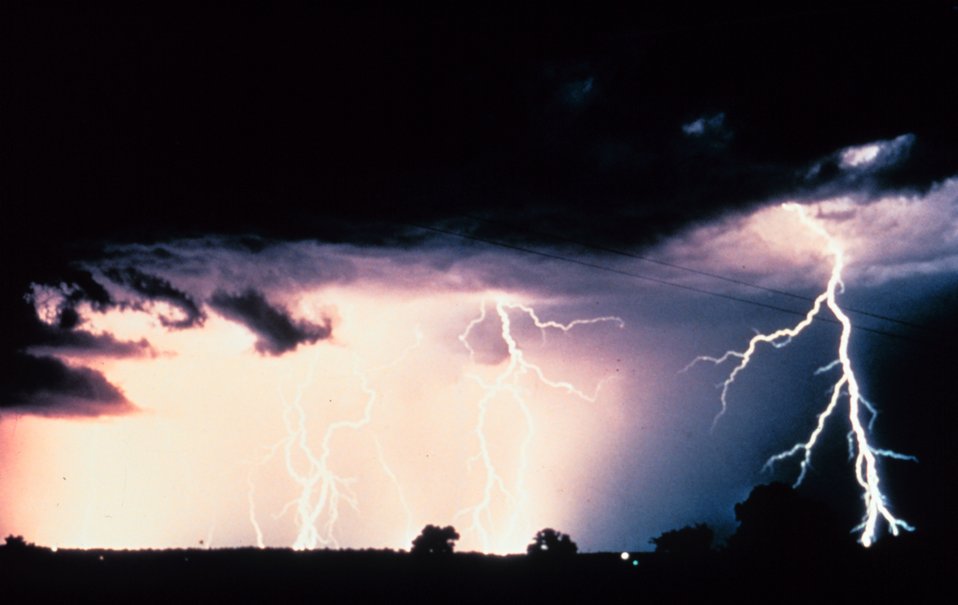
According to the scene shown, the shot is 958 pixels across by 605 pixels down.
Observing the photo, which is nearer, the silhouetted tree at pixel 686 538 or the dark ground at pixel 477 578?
the dark ground at pixel 477 578

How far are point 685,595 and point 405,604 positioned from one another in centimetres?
513

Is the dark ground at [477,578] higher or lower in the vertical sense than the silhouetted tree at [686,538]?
lower

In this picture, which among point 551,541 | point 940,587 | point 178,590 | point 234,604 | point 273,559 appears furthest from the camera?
point 551,541

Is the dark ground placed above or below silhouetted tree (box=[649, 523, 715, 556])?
below

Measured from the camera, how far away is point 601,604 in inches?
567

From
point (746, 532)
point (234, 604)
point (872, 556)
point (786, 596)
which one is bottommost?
point (234, 604)

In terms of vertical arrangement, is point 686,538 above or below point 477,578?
above

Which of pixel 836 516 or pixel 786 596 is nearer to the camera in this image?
pixel 786 596

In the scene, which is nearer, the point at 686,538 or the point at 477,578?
the point at 477,578

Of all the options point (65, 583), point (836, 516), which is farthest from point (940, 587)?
point (836, 516)

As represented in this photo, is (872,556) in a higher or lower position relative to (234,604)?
higher

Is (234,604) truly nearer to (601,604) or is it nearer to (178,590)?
(178,590)

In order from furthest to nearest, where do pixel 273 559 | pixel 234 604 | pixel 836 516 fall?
pixel 836 516 < pixel 273 559 < pixel 234 604

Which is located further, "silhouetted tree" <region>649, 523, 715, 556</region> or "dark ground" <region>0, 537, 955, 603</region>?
"silhouetted tree" <region>649, 523, 715, 556</region>
